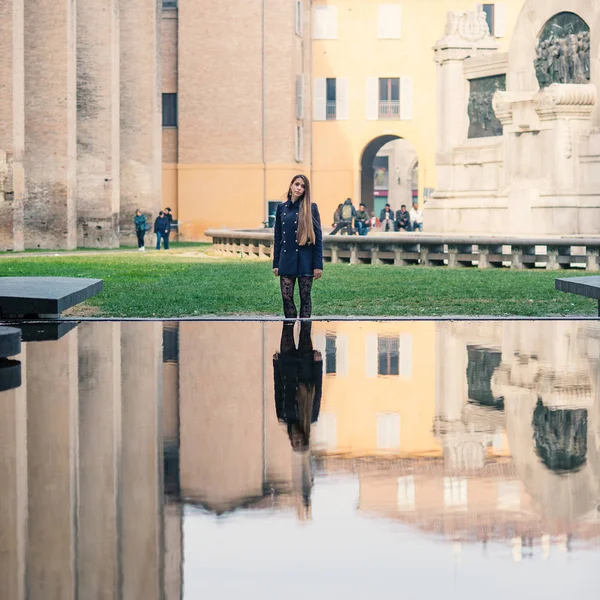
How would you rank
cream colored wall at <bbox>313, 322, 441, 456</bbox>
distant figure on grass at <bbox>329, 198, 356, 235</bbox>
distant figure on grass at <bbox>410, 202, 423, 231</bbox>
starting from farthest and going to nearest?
1. distant figure on grass at <bbox>410, 202, 423, 231</bbox>
2. distant figure on grass at <bbox>329, 198, 356, 235</bbox>
3. cream colored wall at <bbox>313, 322, 441, 456</bbox>

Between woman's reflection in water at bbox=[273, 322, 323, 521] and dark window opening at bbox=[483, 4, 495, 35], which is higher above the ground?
dark window opening at bbox=[483, 4, 495, 35]

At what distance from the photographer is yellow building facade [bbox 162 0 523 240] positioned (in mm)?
64688

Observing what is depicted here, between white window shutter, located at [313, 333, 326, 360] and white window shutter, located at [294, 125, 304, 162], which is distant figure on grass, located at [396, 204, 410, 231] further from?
white window shutter, located at [313, 333, 326, 360]

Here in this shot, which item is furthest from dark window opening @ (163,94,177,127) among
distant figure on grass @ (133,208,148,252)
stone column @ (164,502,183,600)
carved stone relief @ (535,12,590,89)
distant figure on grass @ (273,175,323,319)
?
stone column @ (164,502,183,600)

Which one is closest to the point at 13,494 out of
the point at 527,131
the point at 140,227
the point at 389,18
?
the point at 527,131

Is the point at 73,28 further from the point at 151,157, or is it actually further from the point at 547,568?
the point at 547,568

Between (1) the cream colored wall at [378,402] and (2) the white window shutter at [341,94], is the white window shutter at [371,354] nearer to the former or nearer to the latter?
(1) the cream colored wall at [378,402]

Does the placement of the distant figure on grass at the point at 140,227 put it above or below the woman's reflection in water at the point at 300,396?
above

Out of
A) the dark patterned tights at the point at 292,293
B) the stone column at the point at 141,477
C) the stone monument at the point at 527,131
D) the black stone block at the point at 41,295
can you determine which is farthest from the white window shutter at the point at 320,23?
the stone column at the point at 141,477

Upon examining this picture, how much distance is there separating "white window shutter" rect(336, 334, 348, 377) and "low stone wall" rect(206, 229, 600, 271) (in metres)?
15.0

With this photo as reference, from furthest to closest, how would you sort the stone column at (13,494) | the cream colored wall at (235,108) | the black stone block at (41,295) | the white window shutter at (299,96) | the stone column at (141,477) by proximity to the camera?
1. the white window shutter at (299,96)
2. the cream colored wall at (235,108)
3. the black stone block at (41,295)
4. the stone column at (141,477)
5. the stone column at (13,494)

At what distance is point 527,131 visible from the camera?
112 feet

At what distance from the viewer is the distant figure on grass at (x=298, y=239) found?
1559 centimetres

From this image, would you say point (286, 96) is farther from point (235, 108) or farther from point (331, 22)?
point (331, 22)
